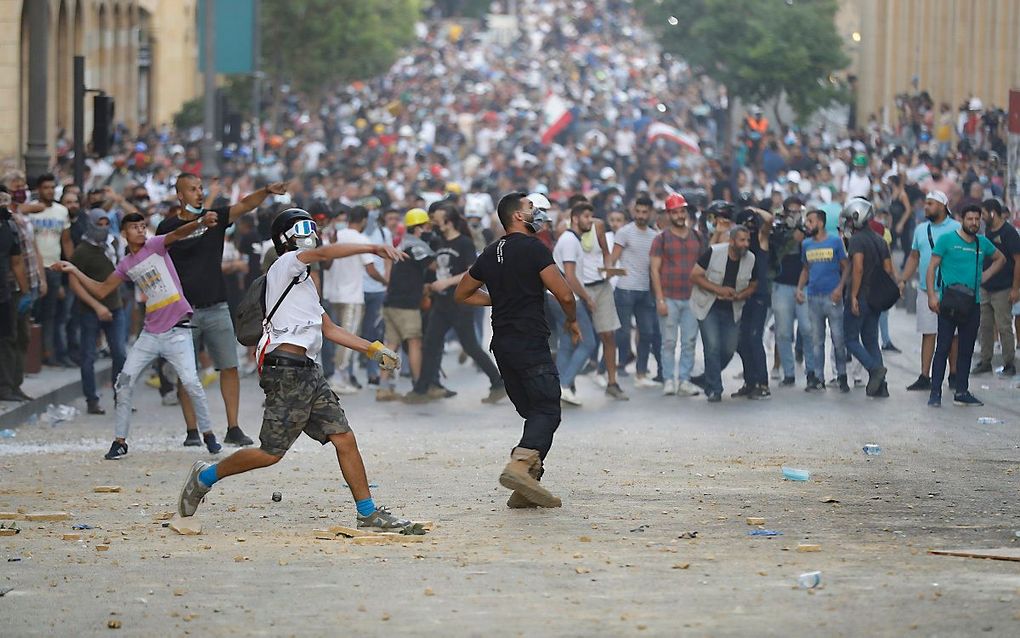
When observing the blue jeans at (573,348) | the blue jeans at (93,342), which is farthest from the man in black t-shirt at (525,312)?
the blue jeans at (93,342)

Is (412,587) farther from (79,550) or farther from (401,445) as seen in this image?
(401,445)

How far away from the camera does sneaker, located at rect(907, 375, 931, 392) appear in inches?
680

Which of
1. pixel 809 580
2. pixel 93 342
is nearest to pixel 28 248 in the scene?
pixel 93 342

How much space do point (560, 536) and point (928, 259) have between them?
9051 mm

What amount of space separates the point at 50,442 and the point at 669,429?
439 centimetres

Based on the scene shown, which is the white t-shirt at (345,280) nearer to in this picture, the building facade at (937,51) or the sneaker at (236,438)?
the sneaker at (236,438)

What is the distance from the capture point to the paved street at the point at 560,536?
7.36 metres

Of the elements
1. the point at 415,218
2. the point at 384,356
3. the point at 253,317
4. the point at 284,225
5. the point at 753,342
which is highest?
the point at 284,225

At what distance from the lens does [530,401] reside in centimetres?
1059

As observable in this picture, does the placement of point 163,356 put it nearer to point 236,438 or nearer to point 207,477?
point 236,438

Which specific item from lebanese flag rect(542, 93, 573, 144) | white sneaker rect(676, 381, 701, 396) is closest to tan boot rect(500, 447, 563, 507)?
white sneaker rect(676, 381, 701, 396)

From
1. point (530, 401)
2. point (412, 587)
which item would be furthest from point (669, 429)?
point (412, 587)

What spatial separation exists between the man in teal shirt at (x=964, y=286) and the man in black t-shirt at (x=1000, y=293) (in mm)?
1386

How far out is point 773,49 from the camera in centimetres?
4656
